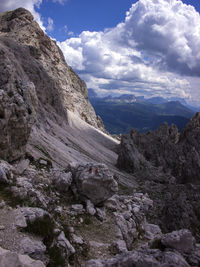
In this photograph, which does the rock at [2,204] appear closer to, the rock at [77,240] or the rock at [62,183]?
the rock at [77,240]

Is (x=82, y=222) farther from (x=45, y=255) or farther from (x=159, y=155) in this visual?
(x=159, y=155)

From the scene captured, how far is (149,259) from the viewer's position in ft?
27.9

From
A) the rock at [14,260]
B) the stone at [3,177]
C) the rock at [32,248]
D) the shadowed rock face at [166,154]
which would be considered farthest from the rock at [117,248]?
the shadowed rock face at [166,154]

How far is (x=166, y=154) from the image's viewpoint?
9506cm

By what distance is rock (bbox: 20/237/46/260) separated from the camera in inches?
377

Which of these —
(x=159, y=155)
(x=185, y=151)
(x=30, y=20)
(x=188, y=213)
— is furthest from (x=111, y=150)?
(x=30, y=20)

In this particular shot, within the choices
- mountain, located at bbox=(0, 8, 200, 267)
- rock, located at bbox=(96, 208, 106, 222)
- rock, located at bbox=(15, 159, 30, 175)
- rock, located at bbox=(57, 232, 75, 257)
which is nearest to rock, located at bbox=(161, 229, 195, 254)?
mountain, located at bbox=(0, 8, 200, 267)

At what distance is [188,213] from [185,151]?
65521 mm

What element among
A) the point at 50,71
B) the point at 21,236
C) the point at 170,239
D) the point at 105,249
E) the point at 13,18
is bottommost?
the point at 105,249

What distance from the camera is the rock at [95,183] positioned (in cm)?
1894

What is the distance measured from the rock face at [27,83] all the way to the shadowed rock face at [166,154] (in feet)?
94.8

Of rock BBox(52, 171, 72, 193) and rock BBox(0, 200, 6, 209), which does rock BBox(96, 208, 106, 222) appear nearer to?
rock BBox(52, 171, 72, 193)

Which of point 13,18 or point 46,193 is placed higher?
point 13,18

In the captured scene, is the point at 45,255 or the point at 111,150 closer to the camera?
the point at 45,255
